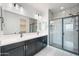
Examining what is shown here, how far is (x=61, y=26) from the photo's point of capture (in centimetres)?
424

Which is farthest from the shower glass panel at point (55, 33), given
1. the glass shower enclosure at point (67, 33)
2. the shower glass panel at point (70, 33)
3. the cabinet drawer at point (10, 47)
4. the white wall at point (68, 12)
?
the cabinet drawer at point (10, 47)

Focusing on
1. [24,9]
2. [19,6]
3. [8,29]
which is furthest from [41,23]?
[8,29]

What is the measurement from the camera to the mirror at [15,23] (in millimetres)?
2332

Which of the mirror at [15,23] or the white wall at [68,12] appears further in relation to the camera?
the white wall at [68,12]

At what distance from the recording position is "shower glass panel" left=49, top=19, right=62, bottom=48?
14.4ft

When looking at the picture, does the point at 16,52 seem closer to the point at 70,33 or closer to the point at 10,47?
the point at 10,47

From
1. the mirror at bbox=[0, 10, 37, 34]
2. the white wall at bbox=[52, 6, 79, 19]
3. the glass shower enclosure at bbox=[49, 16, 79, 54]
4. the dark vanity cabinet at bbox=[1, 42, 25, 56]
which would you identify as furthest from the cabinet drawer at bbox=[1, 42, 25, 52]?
the white wall at bbox=[52, 6, 79, 19]

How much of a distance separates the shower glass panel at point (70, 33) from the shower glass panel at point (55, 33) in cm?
43

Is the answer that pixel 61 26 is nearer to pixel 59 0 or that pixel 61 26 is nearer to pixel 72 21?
pixel 72 21

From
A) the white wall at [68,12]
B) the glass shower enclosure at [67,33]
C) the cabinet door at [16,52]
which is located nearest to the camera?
the cabinet door at [16,52]

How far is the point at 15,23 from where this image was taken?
2.67m

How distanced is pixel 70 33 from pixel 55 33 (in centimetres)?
117

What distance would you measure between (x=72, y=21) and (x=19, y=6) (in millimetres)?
2470

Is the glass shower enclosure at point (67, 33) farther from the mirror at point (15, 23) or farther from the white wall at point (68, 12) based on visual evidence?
the mirror at point (15, 23)
